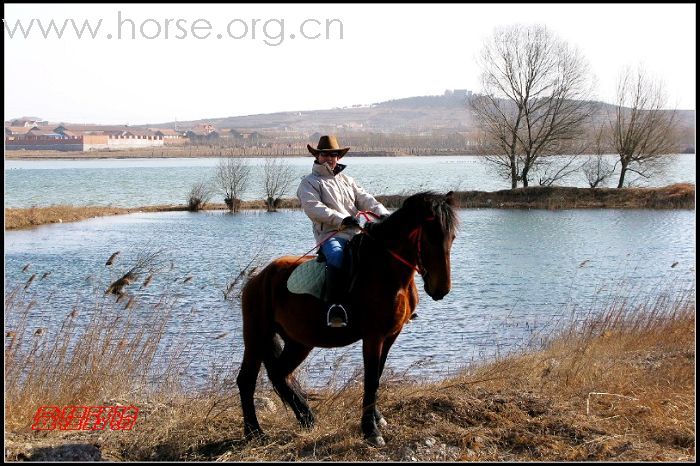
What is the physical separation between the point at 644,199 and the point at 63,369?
47447 mm

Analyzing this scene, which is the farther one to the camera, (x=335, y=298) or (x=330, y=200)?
(x=330, y=200)

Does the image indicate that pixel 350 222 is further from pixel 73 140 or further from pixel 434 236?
pixel 73 140

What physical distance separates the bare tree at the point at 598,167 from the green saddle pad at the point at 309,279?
50653mm

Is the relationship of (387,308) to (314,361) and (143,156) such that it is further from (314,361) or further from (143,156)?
(143,156)

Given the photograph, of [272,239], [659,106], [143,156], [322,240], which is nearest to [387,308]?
[322,240]

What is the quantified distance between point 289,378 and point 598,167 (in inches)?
2037

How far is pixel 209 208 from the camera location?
5359 centimetres

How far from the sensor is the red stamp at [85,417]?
27.5 feet

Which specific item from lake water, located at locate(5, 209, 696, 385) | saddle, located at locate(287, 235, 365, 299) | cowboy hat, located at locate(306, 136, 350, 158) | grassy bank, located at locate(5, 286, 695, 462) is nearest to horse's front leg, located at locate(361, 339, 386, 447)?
grassy bank, located at locate(5, 286, 695, 462)

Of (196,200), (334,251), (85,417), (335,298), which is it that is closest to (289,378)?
(335,298)

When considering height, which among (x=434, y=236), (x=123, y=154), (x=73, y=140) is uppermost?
(x=73, y=140)

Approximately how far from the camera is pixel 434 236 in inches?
278

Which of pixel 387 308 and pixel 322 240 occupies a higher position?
pixel 322 240

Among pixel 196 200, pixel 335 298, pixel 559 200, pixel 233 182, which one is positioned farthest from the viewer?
pixel 233 182
